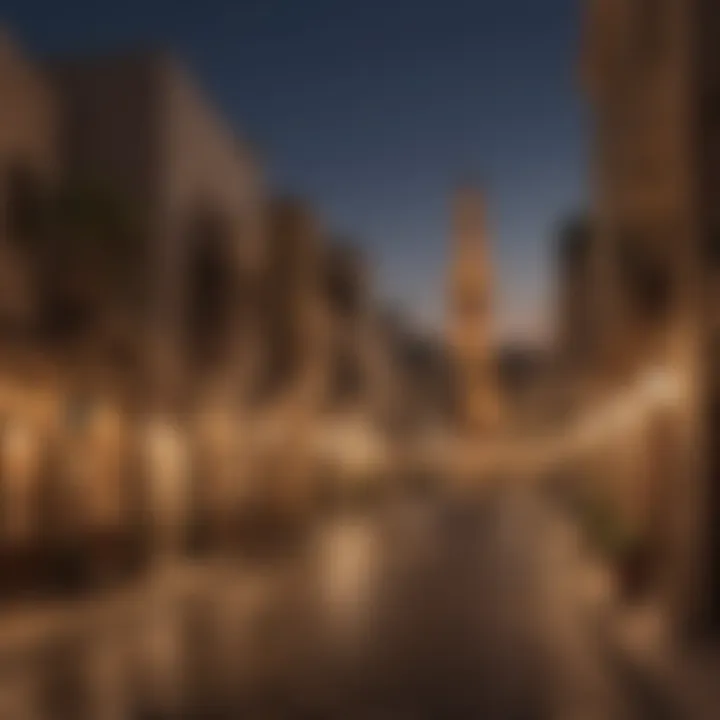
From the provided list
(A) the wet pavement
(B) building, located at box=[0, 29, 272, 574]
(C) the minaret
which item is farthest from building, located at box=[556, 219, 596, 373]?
(C) the minaret

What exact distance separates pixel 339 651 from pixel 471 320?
6546cm

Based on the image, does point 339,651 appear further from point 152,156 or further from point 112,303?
point 152,156

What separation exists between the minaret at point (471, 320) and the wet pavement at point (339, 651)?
51863mm

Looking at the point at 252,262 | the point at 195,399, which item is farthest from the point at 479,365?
the point at 195,399

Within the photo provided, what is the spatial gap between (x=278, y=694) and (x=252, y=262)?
2633 centimetres

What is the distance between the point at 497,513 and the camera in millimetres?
47875

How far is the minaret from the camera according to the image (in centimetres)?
7494

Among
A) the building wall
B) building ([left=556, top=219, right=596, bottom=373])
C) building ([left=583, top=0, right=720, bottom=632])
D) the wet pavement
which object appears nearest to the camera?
the wet pavement

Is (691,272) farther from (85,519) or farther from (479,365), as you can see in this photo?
(479,365)

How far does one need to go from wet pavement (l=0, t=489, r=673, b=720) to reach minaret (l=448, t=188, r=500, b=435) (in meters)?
51.9

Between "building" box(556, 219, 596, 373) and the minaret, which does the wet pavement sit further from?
the minaret

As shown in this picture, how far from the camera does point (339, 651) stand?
1211 cm

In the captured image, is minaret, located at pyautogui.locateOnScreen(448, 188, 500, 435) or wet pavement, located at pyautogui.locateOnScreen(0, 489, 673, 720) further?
minaret, located at pyautogui.locateOnScreen(448, 188, 500, 435)

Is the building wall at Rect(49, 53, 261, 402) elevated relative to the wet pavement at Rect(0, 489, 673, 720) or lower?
elevated
